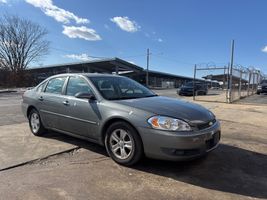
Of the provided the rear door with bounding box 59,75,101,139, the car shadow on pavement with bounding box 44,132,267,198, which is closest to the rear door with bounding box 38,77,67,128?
the rear door with bounding box 59,75,101,139

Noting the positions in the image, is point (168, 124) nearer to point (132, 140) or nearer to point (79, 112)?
point (132, 140)

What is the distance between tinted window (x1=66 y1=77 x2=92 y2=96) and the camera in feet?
15.9

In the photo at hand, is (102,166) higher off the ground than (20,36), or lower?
lower

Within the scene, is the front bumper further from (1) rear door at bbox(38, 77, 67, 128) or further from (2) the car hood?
(1) rear door at bbox(38, 77, 67, 128)

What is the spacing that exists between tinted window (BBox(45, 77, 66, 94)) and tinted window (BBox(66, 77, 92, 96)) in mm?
258

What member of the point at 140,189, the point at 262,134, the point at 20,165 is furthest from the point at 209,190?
the point at 262,134

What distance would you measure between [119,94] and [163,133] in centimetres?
142

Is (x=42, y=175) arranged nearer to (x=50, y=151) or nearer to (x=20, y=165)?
(x=20, y=165)

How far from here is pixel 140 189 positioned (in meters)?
3.35

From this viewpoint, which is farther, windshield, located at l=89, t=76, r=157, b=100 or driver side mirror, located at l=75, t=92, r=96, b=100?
windshield, located at l=89, t=76, r=157, b=100

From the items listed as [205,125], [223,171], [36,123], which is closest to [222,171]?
[223,171]

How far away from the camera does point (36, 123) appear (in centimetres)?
586

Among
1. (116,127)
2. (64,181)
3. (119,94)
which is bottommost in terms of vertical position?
(64,181)

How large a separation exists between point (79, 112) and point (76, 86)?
2.03 feet
